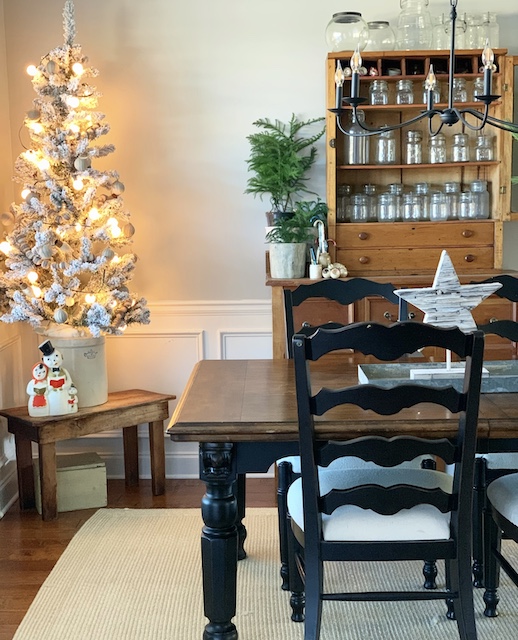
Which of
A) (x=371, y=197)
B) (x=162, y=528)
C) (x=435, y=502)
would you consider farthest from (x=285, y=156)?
(x=435, y=502)

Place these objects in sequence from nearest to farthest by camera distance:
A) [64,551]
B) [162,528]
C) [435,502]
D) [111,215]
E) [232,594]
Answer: [435,502], [232,594], [64,551], [162,528], [111,215]

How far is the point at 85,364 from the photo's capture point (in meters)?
3.59

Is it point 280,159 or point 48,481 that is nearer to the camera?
point 48,481

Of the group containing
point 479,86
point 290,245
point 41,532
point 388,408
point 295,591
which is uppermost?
point 479,86

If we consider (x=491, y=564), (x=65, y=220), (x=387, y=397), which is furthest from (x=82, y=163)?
(x=491, y=564)

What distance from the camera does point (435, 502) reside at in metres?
2.01

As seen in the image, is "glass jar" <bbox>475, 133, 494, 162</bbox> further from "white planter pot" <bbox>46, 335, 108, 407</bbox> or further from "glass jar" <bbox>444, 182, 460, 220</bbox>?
"white planter pot" <bbox>46, 335, 108, 407</bbox>

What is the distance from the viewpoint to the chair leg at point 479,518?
8.29 feet

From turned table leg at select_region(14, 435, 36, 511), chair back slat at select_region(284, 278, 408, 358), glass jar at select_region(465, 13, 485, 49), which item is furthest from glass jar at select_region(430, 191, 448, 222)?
turned table leg at select_region(14, 435, 36, 511)

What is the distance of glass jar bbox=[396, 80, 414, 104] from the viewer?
12.1ft

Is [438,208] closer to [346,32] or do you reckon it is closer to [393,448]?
[346,32]

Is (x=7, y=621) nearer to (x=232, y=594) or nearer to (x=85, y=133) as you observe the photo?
(x=232, y=594)

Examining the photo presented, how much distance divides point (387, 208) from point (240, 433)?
6.63 feet

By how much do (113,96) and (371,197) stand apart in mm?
1365
